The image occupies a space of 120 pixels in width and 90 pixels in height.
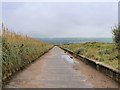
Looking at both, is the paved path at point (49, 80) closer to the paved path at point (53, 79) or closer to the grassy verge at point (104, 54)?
the paved path at point (53, 79)

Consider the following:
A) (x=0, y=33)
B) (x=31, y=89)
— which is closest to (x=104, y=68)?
(x=31, y=89)

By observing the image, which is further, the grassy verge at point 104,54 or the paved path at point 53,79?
the grassy verge at point 104,54

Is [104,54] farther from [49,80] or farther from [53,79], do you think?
[49,80]

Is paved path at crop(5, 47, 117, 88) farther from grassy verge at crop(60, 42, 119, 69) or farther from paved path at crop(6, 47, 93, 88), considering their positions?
grassy verge at crop(60, 42, 119, 69)

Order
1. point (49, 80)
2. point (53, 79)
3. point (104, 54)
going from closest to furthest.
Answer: point (49, 80) → point (53, 79) → point (104, 54)

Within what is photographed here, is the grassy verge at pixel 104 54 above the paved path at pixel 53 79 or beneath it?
above

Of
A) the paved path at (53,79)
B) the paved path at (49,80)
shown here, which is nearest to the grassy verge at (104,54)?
the paved path at (53,79)

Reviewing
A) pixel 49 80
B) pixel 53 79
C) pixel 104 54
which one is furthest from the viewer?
pixel 104 54

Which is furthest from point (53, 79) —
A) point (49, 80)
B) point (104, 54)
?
point (104, 54)

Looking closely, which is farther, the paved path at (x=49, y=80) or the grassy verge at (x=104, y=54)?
the grassy verge at (x=104, y=54)

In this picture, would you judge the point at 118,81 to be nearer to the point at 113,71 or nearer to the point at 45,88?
the point at 113,71

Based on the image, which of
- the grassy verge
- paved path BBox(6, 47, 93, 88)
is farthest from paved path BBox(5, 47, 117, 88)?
the grassy verge

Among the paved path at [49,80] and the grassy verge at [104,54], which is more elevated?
the grassy verge at [104,54]

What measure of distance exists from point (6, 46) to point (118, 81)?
4860 mm
